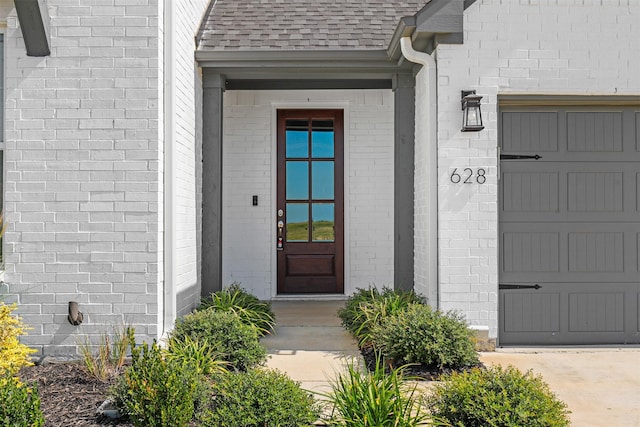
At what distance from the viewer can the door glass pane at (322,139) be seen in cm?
810

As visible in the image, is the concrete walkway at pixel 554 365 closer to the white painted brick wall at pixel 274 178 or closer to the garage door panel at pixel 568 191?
the garage door panel at pixel 568 191

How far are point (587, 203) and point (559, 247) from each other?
1.65ft

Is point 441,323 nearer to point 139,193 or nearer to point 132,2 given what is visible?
point 139,193

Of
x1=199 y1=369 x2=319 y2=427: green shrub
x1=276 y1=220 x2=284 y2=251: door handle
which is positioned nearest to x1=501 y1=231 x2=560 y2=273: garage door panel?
x1=199 y1=369 x2=319 y2=427: green shrub

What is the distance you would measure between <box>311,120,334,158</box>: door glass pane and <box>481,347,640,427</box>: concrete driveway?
12.0ft

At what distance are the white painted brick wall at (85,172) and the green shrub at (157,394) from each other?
4.81 ft

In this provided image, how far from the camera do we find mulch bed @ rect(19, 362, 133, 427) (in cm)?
356

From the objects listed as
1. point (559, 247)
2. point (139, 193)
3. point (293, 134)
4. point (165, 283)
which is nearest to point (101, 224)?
point (139, 193)

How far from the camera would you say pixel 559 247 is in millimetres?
5742

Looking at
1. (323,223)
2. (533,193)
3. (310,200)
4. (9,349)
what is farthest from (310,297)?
(9,349)

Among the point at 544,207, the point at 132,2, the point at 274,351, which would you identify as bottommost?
the point at 274,351

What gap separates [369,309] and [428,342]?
1071 millimetres

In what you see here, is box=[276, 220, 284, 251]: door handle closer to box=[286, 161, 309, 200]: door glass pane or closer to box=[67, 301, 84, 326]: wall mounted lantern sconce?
box=[286, 161, 309, 200]: door glass pane

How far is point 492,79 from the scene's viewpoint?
557 cm
